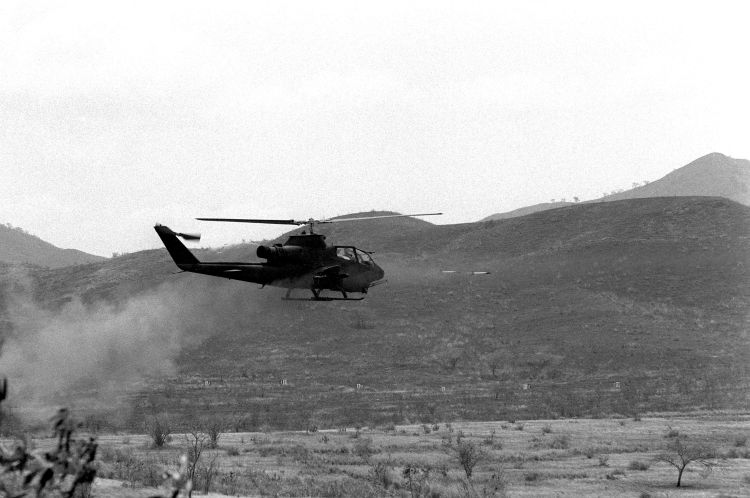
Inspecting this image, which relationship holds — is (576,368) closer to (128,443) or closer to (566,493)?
(128,443)

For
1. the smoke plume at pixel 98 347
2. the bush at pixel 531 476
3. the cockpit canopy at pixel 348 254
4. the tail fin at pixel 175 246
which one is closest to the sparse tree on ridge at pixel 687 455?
the bush at pixel 531 476

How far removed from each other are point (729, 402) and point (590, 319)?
29027 millimetres

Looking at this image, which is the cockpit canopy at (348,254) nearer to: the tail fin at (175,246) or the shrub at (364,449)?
the tail fin at (175,246)

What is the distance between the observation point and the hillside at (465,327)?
68.1m

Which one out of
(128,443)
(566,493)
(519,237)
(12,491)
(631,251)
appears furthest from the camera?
(519,237)

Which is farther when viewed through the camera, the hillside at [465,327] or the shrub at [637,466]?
the hillside at [465,327]

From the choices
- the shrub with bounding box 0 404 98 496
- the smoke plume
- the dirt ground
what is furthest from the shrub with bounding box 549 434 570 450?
the shrub with bounding box 0 404 98 496

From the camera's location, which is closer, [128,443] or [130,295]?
[128,443]

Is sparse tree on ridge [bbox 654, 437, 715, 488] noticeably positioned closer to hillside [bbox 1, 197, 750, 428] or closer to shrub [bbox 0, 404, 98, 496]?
hillside [bbox 1, 197, 750, 428]

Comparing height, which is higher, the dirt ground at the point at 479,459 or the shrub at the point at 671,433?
the dirt ground at the point at 479,459

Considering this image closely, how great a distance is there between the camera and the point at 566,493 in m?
36.0

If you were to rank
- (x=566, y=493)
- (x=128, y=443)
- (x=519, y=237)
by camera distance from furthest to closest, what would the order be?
(x=519, y=237), (x=128, y=443), (x=566, y=493)

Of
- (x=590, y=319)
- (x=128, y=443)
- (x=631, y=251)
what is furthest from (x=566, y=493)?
(x=631, y=251)

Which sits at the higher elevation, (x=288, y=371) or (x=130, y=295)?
(x=130, y=295)
